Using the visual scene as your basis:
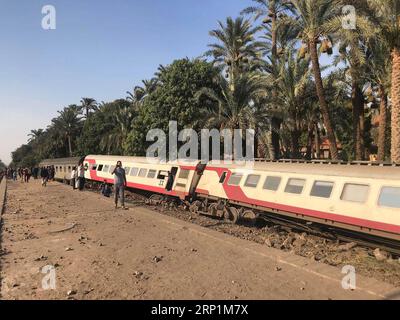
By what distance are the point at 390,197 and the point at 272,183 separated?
473 cm

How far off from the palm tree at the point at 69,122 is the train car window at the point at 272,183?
239 ft

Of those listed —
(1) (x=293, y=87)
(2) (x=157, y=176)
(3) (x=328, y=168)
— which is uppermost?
(1) (x=293, y=87)

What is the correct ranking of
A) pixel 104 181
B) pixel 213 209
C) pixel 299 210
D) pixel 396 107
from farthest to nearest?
pixel 104 181 < pixel 396 107 < pixel 213 209 < pixel 299 210

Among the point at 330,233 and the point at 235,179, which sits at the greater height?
the point at 235,179

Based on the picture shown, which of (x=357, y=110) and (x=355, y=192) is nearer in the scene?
(x=355, y=192)

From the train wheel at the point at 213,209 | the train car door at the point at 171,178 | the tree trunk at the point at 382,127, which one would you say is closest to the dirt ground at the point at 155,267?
the train wheel at the point at 213,209

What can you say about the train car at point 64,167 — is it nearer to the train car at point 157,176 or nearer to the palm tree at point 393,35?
the train car at point 157,176

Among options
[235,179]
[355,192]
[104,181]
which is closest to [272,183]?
[235,179]

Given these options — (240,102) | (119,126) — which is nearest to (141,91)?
(119,126)

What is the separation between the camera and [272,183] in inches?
553

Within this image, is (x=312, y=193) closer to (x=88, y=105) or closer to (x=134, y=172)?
(x=134, y=172)

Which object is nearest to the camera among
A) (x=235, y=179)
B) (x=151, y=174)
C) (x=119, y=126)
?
(x=235, y=179)

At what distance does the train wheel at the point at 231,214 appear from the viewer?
1563 cm
